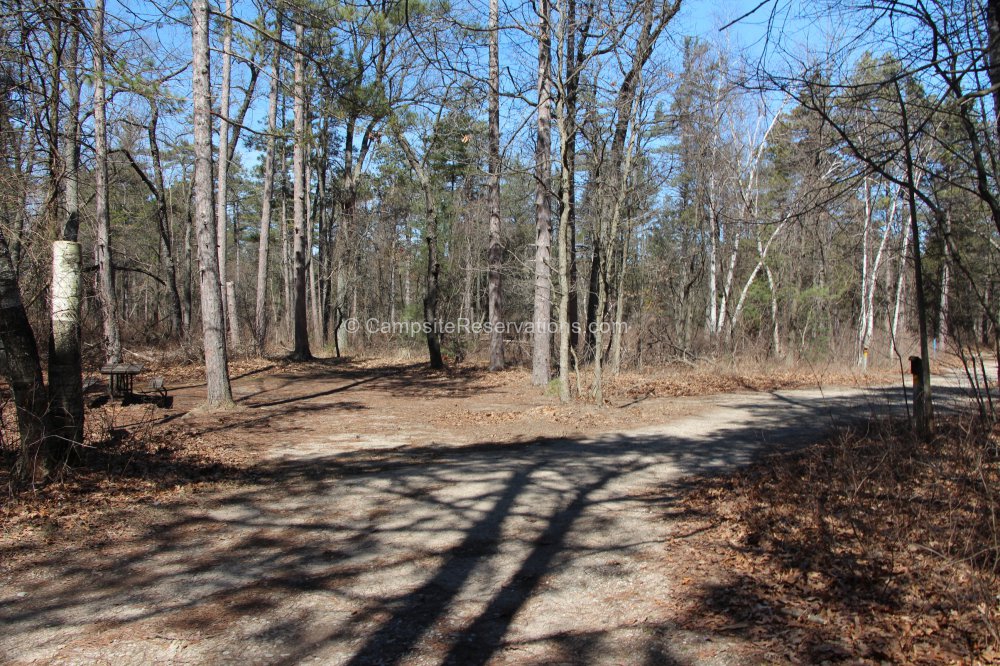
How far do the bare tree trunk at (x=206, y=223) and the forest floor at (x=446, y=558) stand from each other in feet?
5.34

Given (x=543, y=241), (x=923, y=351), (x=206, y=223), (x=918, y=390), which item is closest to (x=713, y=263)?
(x=543, y=241)

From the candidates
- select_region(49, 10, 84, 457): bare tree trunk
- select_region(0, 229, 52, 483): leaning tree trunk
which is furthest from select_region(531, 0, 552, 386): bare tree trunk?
select_region(0, 229, 52, 483): leaning tree trunk

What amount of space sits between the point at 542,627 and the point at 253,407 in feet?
30.3

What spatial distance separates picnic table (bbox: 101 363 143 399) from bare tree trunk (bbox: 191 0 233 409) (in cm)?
132

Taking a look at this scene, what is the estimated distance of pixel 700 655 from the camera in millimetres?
3121

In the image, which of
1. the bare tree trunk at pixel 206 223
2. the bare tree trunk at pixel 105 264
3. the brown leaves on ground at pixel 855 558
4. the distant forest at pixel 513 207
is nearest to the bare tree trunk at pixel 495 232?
the distant forest at pixel 513 207

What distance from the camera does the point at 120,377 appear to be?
11.5 meters

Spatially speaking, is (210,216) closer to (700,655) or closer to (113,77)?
(113,77)

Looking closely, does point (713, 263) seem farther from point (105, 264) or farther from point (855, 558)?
point (855, 558)

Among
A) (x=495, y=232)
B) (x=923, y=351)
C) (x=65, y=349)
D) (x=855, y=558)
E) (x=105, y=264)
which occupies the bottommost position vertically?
(x=855, y=558)

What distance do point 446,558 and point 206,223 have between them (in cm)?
789

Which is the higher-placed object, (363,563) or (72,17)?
(72,17)

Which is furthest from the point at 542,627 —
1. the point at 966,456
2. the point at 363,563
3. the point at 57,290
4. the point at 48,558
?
the point at 57,290

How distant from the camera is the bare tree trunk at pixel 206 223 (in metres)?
10.2
